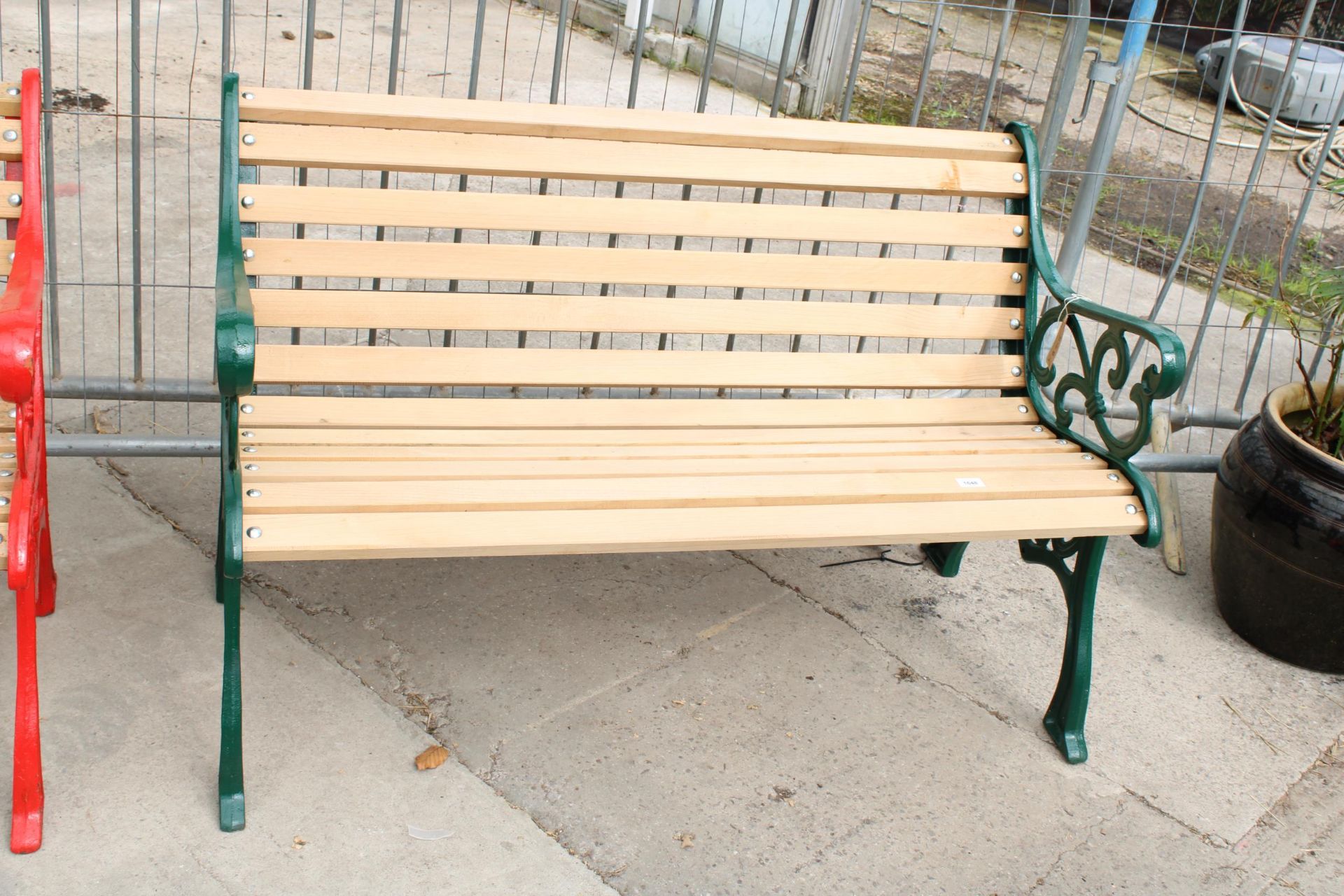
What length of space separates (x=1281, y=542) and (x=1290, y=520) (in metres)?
0.07

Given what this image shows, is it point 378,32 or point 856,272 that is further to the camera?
point 378,32

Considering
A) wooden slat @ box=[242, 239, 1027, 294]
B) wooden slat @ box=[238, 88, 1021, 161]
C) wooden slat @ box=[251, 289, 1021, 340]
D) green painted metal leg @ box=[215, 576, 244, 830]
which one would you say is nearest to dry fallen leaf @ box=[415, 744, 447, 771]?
green painted metal leg @ box=[215, 576, 244, 830]

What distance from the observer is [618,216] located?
2.84m

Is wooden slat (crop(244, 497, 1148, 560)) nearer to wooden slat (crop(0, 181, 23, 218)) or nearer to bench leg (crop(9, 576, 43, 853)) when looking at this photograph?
bench leg (crop(9, 576, 43, 853))

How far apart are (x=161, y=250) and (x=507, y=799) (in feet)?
10.2

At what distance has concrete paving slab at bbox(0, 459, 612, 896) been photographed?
7.48 feet

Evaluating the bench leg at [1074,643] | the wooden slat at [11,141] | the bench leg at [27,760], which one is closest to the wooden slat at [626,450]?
the bench leg at [1074,643]

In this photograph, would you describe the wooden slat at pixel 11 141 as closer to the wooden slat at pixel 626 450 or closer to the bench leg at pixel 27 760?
the wooden slat at pixel 626 450

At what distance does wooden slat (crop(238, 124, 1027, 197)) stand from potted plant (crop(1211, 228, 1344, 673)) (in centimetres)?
89

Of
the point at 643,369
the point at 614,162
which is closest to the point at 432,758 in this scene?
the point at 643,369

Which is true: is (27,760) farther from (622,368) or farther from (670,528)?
(622,368)

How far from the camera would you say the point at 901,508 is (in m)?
2.57

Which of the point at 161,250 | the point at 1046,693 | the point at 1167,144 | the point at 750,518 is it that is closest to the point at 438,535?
the point at 750,518

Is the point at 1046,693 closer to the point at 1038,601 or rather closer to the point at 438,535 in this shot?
the point at 1038,601
